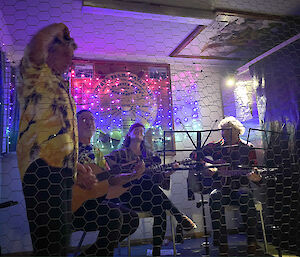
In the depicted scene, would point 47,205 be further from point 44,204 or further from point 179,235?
point 179,235

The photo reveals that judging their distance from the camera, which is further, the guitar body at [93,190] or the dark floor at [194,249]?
the dark floor at [194,249]

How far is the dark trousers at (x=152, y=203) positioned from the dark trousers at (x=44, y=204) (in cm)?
68

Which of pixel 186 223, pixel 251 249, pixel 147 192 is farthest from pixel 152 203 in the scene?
pixel 251 249

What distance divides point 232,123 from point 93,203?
0.84 m

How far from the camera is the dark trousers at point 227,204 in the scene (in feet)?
4.67

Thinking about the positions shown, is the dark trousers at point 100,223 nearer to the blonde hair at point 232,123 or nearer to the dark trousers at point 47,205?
the dark trousers at point 47,205

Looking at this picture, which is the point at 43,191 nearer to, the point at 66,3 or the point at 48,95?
the point at 48,95

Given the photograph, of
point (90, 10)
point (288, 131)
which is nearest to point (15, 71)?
point (90, 10)

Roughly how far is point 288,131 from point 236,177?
449mm

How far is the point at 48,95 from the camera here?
810 mm

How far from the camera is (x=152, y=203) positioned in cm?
149

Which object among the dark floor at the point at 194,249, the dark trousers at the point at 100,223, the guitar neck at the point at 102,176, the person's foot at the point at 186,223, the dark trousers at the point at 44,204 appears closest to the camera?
the dark trousers at the point at 44,204

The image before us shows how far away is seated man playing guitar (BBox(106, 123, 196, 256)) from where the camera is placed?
143 cm

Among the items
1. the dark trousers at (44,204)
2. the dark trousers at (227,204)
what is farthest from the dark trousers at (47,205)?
the dark trousers at (227,204)
